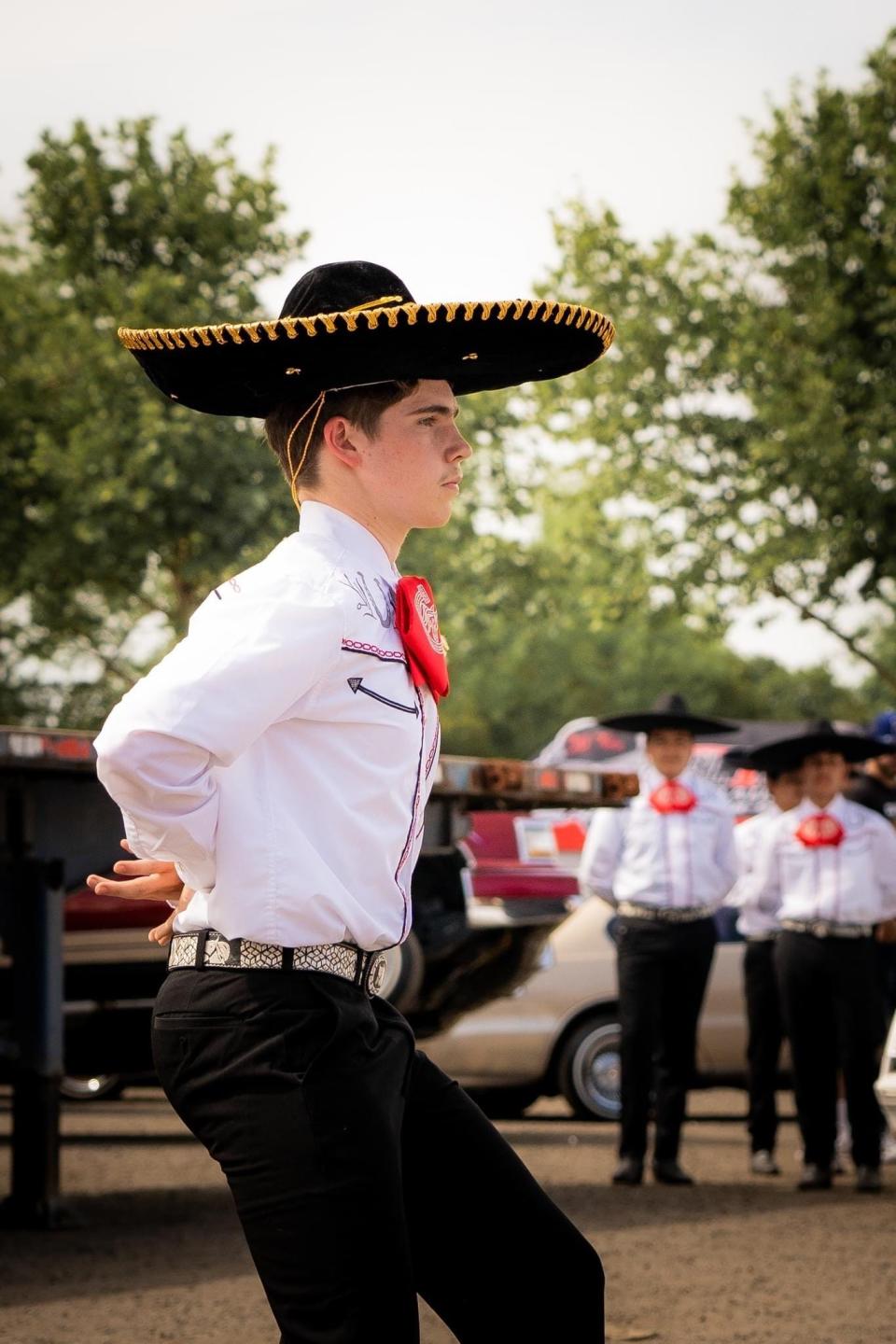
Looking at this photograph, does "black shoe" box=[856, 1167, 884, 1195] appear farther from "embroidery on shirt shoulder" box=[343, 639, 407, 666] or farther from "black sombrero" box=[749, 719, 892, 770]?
"embroidery on shirt shoulder" box=[343, 639, 407, 666]

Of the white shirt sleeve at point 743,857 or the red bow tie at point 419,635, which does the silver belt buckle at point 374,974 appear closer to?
the red bow tie at point 419,635

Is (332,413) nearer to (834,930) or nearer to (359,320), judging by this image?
(359,320)

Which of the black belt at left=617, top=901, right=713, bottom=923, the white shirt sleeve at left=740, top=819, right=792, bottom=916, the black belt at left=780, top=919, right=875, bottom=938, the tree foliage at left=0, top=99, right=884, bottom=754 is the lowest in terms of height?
the black belt at left=780, top=919, right=875, bottom=938

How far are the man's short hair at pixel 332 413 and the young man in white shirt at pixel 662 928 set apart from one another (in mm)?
6419

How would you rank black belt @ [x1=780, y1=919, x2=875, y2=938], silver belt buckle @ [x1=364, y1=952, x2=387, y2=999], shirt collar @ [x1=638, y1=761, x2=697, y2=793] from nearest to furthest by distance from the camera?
silver belt buckle @ [x1=364, y1=952, x2=387, y2=999], black belt @ [x1=780, y1=919, x2=875, y2=938], shirt collar @ [x1=638, y1=761, x2=697, y2=793]

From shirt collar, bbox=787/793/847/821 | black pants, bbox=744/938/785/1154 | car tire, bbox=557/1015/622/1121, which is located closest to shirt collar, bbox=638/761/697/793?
shirt collar, bbox=787/793/847/821

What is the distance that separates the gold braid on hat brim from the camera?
296 cm

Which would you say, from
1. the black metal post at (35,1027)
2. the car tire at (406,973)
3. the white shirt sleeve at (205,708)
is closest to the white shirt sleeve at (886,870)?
the car tire at (406,973)

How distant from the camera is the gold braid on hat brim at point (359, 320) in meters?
2.96

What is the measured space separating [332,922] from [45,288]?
2576cm

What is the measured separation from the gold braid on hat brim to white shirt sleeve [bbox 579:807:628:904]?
708 centimetres

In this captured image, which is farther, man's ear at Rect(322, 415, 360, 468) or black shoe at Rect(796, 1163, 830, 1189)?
black shoe at Rect(796, 1163, 830, 1189)

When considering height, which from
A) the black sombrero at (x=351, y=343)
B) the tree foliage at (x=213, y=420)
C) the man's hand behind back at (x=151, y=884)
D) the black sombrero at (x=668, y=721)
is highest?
the tree foliage at (x=213, y=420)

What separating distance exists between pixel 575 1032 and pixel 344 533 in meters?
9.26
